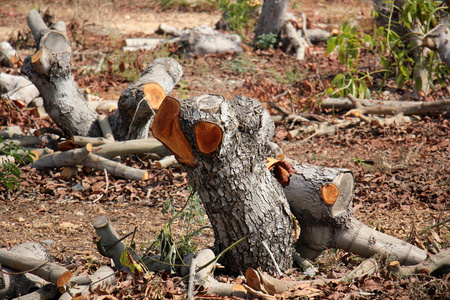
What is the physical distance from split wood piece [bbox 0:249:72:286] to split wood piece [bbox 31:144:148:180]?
7.56ft

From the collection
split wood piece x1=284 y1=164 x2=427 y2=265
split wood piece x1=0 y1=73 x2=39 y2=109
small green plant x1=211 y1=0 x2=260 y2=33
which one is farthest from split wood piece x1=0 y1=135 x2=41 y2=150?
small green plant x1=211 y1=0 x2=260 y2=33

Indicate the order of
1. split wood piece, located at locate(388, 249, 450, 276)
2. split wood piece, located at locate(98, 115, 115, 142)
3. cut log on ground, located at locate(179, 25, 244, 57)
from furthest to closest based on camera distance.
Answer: cut log on ground, located at locate(179, 25, 244, 57) < split wood piece, located at locate(98, 115, 115, 142) < split wood piece, located at locate(388, 249, 450, 276)

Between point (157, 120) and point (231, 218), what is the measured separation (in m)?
0.78

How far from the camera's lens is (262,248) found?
300cm

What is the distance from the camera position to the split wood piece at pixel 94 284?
2.68m

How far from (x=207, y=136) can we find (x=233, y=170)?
0.30 meters

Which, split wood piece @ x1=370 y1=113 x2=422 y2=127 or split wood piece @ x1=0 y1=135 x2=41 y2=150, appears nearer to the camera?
split wood piece @ x1=0 y1=135 x2=41 y2=150

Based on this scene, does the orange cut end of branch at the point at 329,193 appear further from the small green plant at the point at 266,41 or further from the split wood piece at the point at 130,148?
the small green plant at the point at 266,41

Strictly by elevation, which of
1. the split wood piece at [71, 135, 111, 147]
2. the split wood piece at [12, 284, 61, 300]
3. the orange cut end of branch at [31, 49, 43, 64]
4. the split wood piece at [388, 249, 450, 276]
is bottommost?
the split wood piece at [71, 135, 111, 147]

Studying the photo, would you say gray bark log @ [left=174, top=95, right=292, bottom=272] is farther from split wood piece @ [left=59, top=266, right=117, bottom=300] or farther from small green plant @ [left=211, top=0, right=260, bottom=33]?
small green plant @ [left=211, top=0, right=260, bottom=33]

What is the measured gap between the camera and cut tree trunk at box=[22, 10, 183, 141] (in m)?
4.98

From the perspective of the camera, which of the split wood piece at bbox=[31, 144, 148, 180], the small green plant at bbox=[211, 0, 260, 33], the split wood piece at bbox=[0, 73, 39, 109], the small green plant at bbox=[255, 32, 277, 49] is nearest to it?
the split wood piece at bbox=[31, 144, 148, 180]

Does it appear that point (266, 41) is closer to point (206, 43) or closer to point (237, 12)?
point (237, 12)

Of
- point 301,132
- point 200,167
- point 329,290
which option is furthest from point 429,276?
point 301,132
